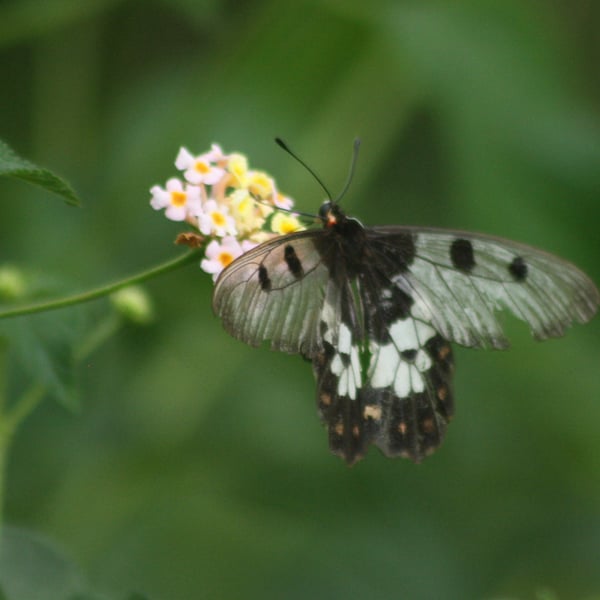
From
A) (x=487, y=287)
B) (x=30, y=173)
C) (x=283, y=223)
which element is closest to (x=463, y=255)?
(x=487, y=287)

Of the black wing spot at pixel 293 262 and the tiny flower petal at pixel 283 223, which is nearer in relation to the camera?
the black wing spot at pixel 293 262

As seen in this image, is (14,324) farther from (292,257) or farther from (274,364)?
(274,364)

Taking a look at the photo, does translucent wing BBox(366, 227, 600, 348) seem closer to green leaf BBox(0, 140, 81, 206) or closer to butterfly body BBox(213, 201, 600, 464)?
butterfly body BBox(213, 201, 600, 464)

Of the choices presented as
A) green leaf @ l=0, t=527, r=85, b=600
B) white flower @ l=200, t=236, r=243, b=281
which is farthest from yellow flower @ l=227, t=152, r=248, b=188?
green leaf @ l=0, t=527, r=85, b=600

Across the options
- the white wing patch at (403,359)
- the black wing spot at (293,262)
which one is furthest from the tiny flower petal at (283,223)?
the white wing patch at (403,359)

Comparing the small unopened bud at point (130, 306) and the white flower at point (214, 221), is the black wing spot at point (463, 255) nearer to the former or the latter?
the white flower at point (214, 221)

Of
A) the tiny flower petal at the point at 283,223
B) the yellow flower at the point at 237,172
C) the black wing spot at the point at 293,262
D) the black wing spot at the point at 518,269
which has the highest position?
the yellow flower at the point at 237,172

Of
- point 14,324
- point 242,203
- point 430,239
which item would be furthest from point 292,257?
point 14,324
